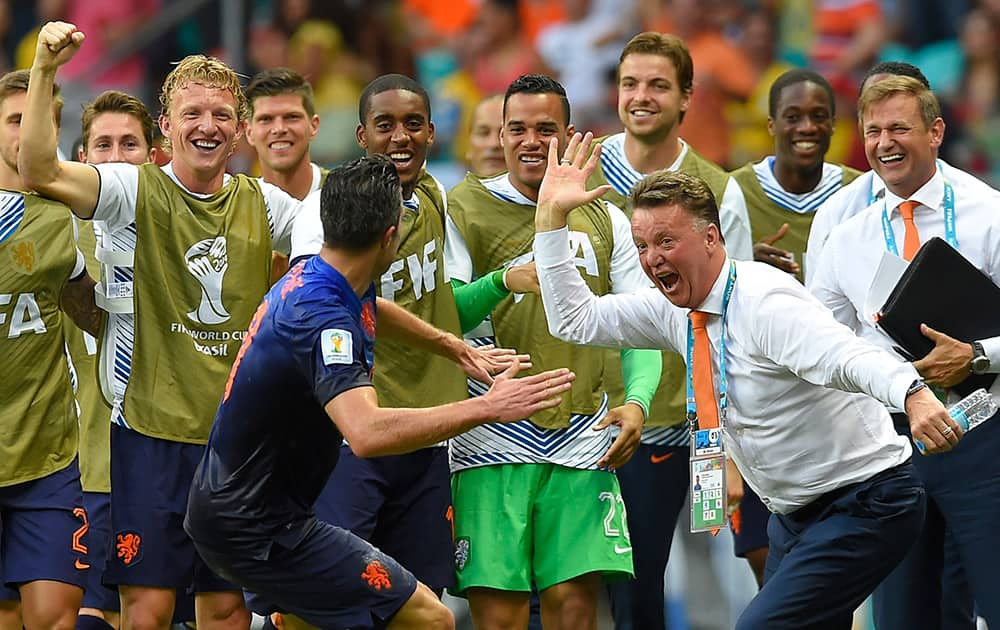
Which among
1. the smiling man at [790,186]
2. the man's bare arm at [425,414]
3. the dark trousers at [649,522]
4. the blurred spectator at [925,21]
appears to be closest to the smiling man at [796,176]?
the smiling man at [790,186]

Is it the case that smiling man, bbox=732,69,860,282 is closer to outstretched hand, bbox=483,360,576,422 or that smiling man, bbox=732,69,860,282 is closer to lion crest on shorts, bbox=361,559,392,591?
outstretched hand, bbox=483,360,576,422

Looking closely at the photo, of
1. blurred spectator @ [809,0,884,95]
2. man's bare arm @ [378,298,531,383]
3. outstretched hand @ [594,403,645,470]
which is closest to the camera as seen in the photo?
man's bare arm @ [378,298,531,383]

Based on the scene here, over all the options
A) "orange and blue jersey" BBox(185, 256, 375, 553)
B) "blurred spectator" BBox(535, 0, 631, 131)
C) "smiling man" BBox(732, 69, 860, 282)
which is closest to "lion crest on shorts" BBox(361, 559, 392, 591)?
"orange and blue jersey" BBox(185, 256, 375, 553)

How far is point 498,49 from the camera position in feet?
41.5

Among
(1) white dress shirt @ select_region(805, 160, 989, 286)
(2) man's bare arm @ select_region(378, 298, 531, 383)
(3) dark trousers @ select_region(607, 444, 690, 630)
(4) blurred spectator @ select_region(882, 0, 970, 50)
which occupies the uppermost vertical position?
(4) blurred spectator @ select_region(882, 0, 970, 50)

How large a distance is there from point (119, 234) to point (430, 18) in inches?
278

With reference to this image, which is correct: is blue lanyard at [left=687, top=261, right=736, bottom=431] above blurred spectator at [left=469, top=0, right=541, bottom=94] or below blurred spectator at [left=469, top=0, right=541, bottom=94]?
below

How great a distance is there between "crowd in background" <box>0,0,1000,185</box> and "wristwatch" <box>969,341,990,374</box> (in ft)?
17.1

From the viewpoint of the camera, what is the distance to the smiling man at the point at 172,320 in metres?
6.18

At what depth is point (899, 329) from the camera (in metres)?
6.27

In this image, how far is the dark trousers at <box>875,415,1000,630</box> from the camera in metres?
6.29

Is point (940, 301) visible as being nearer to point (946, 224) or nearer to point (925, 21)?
point (946, 224)

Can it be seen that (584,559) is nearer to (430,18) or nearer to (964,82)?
(964,82)

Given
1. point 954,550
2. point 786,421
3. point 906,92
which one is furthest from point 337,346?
point 954,550
